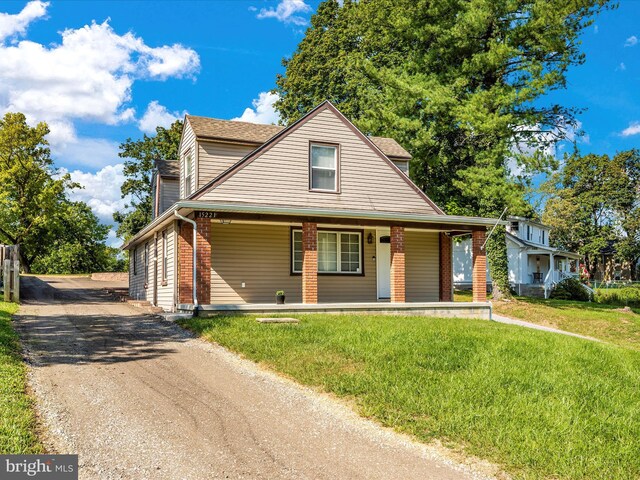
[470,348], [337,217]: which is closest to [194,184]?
[337,217]

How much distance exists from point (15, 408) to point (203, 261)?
7.95 metres

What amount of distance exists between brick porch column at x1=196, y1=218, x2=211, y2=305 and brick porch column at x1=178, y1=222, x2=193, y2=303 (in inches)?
14.8

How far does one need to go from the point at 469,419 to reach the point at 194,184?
12.4 m

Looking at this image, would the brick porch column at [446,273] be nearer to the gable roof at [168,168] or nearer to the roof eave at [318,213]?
the roof eave at [318,213]

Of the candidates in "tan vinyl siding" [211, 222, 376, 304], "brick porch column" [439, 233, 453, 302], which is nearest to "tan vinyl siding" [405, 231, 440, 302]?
"brick porch column" [439, 233, 453, 302]

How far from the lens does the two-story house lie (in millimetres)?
14477

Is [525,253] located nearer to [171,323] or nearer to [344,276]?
[344,276]

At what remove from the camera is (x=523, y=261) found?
1559 inches

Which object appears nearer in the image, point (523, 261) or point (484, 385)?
point (484, 385)

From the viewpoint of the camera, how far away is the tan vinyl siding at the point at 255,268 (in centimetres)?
1549

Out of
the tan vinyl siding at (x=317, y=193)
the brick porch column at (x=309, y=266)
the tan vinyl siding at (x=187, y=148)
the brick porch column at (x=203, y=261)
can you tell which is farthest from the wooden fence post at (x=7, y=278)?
the brick porch column at (x=309, y=266)

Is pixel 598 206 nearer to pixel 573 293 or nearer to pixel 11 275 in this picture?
pixel 573 293

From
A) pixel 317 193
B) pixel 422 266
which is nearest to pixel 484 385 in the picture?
pixel 317 193

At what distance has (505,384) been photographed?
685 cm
